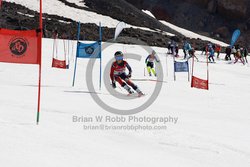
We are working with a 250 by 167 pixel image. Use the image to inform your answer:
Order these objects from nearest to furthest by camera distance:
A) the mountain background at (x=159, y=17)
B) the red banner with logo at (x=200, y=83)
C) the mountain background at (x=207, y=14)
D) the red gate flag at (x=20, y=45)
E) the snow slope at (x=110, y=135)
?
1. the snow slope at (x=110, y=135)
2. the red gate flag at (x=20, y=45)
3. the red banner with logo at (x=200, y=83)
4. the mountain background at (x=159, y=17)
5. the mountain background at (x=207, y=14)

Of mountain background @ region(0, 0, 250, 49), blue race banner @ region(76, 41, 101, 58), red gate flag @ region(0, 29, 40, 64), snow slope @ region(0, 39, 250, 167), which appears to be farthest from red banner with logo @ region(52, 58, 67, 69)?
mountain background @ region(0, 0, 250, 49)

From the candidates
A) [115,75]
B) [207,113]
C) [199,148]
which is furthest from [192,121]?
[115,75]

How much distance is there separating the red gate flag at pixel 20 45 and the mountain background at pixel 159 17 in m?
32.5

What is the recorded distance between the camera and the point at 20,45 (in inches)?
241

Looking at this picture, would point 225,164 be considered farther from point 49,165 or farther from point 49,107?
point 49,107

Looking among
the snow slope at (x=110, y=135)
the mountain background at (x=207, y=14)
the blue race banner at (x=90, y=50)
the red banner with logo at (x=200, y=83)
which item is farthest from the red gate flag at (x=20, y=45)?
the mountain background at (x=207, y=14)

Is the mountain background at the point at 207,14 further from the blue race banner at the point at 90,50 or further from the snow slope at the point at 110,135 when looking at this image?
the snow slope at the point at 110,135

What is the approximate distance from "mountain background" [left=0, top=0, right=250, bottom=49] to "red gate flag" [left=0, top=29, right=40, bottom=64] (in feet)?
106

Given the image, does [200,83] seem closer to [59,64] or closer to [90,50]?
[90,50]

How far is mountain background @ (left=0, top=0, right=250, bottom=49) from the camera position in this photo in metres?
40.7

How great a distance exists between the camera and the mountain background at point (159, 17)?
1602 inches

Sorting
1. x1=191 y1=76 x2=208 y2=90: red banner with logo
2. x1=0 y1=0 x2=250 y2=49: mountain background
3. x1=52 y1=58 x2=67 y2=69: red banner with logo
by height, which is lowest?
x1=191 y1=76 x2=208 y2=90: red banner with logo

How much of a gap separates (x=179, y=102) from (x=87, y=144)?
19.6 feet

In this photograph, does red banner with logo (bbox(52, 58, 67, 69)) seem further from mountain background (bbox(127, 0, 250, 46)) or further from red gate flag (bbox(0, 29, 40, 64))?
mountain background (bbox(127, 0, 250, 46))
